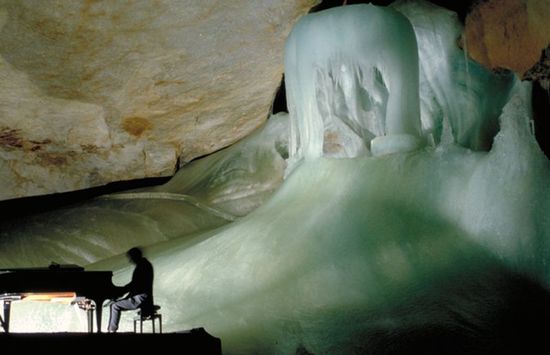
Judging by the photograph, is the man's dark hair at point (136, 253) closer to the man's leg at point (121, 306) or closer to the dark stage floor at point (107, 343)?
the man's leg at point (121, 306)

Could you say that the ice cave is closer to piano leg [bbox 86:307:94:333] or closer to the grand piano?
piano leg [bbox 86:307:94:333]

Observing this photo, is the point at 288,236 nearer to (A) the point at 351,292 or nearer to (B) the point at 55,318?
(A) the point at 351,292

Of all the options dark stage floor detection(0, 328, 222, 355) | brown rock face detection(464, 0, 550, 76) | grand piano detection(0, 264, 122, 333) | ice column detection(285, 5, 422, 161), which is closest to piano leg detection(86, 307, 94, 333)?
grand piano detection(0, 264, 122, 333)

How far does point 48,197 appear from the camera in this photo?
863 centimetres

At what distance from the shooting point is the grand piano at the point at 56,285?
439 cm

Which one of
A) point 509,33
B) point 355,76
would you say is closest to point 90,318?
point 355,76

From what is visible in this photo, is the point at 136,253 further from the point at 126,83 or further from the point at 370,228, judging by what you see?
the point at 126,83

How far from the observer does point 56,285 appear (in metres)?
4.49

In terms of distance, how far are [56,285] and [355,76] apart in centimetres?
300

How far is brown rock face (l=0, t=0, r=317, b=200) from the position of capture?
6.38 m

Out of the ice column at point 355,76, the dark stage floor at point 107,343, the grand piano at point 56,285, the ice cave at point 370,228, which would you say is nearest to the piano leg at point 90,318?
the grand piano at point 56,285

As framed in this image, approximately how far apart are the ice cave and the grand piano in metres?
0.67

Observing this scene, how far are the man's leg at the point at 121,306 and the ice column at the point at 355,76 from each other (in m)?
2.11

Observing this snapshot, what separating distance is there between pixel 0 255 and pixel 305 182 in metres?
3.20
